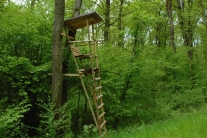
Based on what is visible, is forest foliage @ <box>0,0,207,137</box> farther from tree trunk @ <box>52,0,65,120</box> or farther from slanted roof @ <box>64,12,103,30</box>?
slanted roof @ <box>64,12,103,30</box>

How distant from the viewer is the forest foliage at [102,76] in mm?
7512

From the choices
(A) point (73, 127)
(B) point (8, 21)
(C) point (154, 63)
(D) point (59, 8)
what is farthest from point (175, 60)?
(B) point (8, 21)

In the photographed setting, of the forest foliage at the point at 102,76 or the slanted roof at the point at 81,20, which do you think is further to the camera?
the slanted roof at the point at 81,20

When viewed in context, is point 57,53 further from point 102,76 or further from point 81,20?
point 102,76

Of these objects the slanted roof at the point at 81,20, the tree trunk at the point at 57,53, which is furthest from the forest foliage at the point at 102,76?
the slanted roof at the point at 81,20

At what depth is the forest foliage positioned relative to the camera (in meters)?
7.51

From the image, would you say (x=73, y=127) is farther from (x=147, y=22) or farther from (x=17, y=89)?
(x=147, y=22)

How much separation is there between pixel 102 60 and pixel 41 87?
10.5ft

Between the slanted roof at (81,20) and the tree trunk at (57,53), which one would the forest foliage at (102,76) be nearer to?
the tree trunk at (57,53)

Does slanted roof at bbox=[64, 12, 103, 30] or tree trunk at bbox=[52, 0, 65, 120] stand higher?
slanted roof at bbox=[64, 12, 103, 30]

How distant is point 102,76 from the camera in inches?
410

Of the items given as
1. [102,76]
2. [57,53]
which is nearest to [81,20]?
[57,53]

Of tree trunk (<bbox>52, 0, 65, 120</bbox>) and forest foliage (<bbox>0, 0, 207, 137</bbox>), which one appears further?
tree trunk (<bbox>52, 0, 65, 120</bbox>)

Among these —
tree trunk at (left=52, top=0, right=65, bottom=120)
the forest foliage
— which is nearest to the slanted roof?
tree trunk at (left=52, top=0, right=65, bottom=120)
